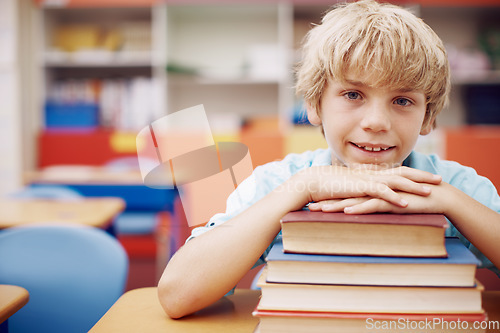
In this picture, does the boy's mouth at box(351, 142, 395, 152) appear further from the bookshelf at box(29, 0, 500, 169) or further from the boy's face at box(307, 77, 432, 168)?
the bookshelf at box(29, 0, 500, 169)

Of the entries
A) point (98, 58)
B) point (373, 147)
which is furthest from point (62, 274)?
point (98, 58)

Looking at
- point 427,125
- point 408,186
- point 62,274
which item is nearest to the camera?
point 408,186

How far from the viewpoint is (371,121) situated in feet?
2.38

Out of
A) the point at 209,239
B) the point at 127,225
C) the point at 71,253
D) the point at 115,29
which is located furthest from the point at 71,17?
the point at 209,239

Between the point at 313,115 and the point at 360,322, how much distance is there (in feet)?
1.55

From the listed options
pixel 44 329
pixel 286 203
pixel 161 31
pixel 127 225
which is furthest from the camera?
pixel 161 31

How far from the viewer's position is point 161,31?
3740 mm

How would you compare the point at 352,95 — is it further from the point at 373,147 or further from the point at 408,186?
the point at 408,186

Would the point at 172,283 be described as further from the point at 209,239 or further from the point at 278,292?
the point at 278,292

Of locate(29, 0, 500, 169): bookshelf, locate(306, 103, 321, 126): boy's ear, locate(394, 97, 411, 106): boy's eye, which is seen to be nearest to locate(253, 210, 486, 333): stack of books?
locate(394, 97, 411, 106): boy's eye

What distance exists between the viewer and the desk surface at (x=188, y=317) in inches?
26.5

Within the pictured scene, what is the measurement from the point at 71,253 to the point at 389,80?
0.95m

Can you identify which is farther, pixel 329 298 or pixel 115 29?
pixel 115 29

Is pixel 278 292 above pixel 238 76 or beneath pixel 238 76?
beneath
